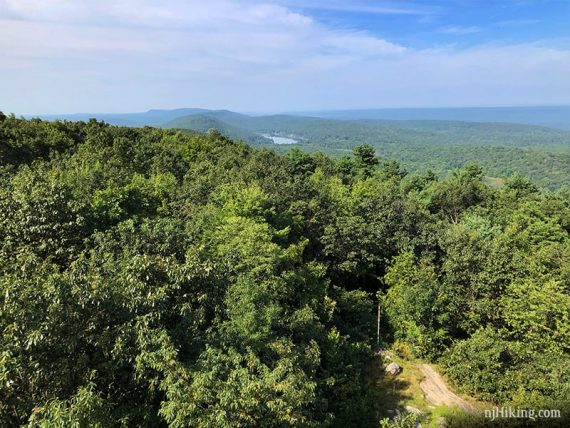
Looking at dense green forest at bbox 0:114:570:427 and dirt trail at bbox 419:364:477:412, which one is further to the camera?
dirt trail at bbox 419:364:477:412

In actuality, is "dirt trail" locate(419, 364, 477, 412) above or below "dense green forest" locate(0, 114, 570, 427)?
below

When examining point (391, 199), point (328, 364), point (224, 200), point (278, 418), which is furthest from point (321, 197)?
point (278, 418)

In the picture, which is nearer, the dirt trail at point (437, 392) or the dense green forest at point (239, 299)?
the dense green forest at point (239, 299)

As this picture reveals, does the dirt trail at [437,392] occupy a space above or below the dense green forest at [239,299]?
below
